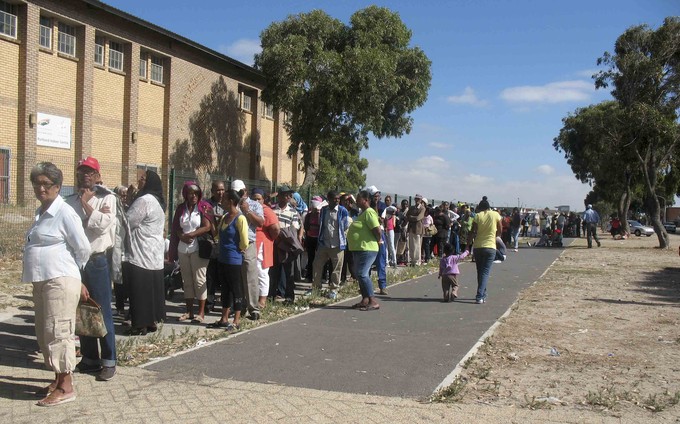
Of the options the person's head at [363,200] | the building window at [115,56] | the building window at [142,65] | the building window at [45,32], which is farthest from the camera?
the building window at [142,65]

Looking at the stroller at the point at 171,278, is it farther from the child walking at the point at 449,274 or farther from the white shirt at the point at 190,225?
the child walking at the point at 449,274

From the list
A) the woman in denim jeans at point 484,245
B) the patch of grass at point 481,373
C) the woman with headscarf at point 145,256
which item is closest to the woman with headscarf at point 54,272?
the woman with headscarf at point 145,256

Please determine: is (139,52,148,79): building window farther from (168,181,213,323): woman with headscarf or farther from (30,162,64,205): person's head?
(30,162,64,205): person's head

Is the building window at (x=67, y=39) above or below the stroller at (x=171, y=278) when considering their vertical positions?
above

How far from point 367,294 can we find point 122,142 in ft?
64.3

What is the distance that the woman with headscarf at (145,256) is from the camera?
7.28 meters

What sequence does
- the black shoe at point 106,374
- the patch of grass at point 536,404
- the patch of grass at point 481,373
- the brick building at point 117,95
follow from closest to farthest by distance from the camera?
the patch of grass at point 536,404
the black shoe at point 106,374
the patch of grass at point 481,373
the brick building at point 117,95

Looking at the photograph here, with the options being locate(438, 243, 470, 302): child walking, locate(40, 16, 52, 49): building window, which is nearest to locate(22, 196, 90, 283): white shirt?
locate(438, 243, 470, 302): child walking

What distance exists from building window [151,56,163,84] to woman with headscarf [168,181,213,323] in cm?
2118

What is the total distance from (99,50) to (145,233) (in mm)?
20258

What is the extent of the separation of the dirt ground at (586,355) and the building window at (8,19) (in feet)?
59.9

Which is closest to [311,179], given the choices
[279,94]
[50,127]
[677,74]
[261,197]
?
[279,94]

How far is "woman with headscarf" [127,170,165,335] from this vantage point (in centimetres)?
728

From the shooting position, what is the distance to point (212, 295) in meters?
9.45
